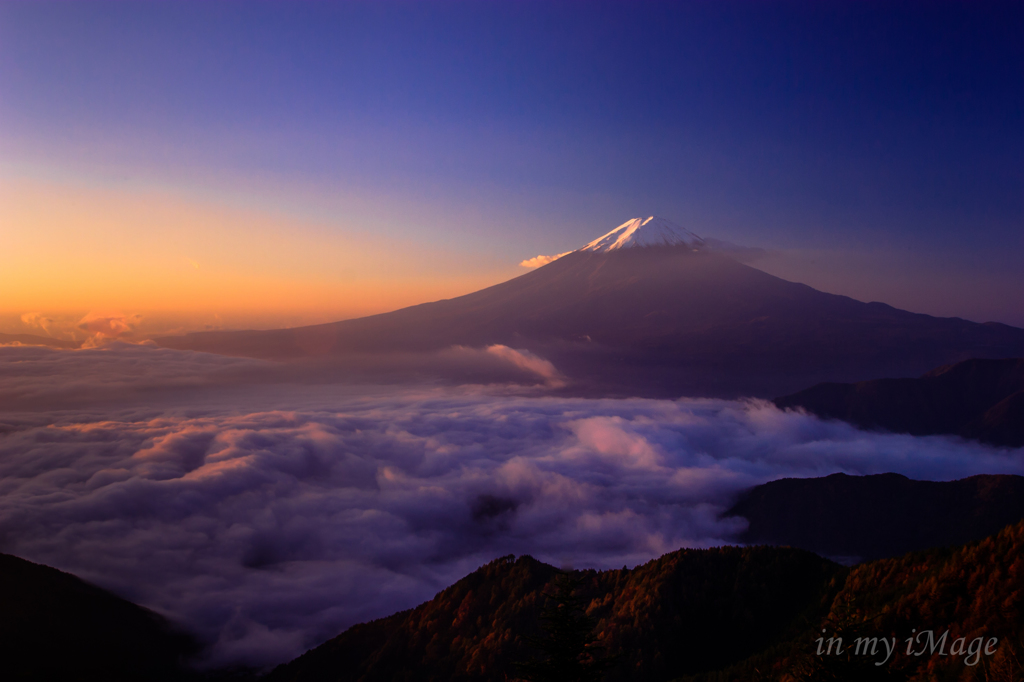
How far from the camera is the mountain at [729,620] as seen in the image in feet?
39.4

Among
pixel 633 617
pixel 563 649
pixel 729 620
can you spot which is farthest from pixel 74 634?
pixel 563 649

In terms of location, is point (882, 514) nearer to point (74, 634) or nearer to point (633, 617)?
point (633, 617)

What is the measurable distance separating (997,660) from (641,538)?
172m

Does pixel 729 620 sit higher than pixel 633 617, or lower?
higher

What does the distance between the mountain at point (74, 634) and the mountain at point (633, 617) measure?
34.6 meters

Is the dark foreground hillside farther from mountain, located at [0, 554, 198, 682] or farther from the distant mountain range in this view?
mountain, located at [0, 554, 198, 682]

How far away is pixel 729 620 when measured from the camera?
56438mm

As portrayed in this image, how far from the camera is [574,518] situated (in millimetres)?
178625

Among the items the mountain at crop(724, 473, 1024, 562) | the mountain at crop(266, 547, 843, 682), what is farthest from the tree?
the mountain at crop(724, 473, 1024, 562)

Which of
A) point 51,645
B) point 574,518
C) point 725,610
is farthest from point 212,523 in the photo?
point 725,610

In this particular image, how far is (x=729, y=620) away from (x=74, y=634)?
106m

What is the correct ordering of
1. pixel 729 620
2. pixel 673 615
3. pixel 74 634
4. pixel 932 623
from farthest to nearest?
pixel 74 634
pixel 673 615
pixel 729 620
pixel 932 623

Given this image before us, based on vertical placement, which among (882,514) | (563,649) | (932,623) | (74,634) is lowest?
(74,634)

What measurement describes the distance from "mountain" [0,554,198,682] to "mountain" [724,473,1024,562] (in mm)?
142057
